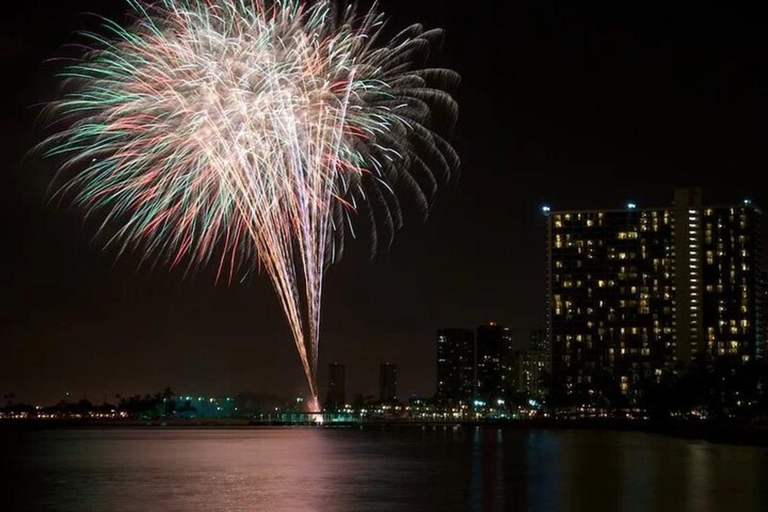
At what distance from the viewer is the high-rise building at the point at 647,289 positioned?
178 metres

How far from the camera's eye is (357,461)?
56.1m

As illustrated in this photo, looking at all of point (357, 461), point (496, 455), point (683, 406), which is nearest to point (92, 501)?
point (357, 461)

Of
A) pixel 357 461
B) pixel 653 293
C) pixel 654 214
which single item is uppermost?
pixel 654 214

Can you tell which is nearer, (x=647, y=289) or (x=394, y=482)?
(x=394, y=482)

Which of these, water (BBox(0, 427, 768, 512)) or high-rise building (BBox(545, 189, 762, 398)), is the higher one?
high-rise building (BBox(545, 189, 762, 398))

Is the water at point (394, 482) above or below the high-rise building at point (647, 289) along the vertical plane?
below

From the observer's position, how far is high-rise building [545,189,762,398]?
178000 millimetres

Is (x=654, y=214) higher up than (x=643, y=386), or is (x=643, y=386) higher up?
(x=654, y=214)

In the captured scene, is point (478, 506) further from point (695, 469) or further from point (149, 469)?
point (149, 469)

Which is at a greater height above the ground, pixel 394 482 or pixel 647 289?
pixel 647 289

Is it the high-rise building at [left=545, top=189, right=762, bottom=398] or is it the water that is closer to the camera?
the water

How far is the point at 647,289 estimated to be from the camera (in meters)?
183

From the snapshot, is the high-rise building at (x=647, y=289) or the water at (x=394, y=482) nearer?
the water at (x=394, y=482)

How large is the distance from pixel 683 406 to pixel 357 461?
88.1 meters
